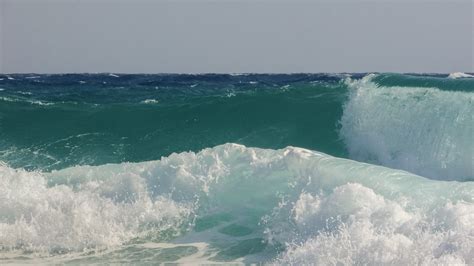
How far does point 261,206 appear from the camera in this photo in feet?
30.6

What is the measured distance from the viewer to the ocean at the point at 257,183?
678 cm

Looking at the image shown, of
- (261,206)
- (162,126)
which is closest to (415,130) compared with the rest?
(261,206)

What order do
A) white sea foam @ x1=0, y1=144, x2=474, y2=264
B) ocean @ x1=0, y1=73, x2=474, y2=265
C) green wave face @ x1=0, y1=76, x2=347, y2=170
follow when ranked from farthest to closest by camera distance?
green wave face @ x1=0, y1=76, x2=347, y2=170 < ocean @ x1=0, y1=73, x2=474, y2=265 < white sea foam @ x1=0, y1=144, x2=474, y2=264

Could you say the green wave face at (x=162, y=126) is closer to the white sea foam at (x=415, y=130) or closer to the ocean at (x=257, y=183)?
the ocean at (x=257, y=183)

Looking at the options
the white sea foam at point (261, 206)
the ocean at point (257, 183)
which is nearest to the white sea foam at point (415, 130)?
the ocean at point (257, 183)

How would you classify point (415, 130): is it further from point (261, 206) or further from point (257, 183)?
point (261, 206)

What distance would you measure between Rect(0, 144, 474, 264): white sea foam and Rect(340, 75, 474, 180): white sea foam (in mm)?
3216

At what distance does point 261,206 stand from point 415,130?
15.7ft

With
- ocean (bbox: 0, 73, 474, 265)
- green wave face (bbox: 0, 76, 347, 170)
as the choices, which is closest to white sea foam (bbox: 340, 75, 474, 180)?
ocean (bbox: 0, 73, 474, 265)

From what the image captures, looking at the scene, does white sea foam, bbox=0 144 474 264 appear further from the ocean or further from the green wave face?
the green wave face

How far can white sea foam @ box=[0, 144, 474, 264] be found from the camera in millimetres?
6332

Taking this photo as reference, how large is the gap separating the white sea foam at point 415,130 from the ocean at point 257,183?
3 cm

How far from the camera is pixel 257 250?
305 inches

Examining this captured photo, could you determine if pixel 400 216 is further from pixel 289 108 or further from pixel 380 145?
pixel 289 108
